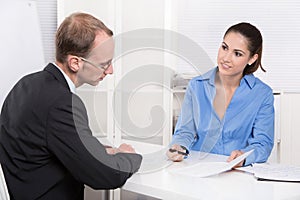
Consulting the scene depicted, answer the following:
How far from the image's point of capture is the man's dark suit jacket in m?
1.52

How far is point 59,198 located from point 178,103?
61.1 inches

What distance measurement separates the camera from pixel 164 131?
272cm

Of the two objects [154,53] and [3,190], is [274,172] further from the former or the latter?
[154,53]

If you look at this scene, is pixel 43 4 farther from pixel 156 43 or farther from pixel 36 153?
pixel 36 153

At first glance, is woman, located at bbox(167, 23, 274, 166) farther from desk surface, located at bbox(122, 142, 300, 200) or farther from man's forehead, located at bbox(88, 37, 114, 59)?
man's forehead, located at bbox(88, 37, 114, 59)

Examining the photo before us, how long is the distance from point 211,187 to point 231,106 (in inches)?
28.1

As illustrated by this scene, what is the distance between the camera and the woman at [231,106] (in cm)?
221

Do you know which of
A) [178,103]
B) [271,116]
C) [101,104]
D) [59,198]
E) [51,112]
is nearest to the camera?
[51,112]

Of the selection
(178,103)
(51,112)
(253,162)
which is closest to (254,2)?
(178,103)

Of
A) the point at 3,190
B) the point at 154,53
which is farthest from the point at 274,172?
the point at 154,53

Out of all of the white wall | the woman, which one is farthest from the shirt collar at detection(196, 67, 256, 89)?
the white wall

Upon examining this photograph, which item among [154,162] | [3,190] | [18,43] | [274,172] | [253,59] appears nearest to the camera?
[3,190]

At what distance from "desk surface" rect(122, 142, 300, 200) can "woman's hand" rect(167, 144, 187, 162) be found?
138 mm

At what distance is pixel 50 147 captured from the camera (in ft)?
5.05
